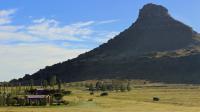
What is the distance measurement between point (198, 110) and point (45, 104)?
1714 inches

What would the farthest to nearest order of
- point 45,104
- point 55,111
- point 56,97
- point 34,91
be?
1. point 34,91
2. point 56,97
3. point 45,104
4. point 55,111

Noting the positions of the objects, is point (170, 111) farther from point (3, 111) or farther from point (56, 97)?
point (56, 97)

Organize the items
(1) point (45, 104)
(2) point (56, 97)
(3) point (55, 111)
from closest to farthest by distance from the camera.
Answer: (3) point (55, 111)
(1) point (45, 104)
(2) point (56, 97)

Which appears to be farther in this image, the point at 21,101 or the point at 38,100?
the point at 38,100

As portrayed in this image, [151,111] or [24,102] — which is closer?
[151,111]

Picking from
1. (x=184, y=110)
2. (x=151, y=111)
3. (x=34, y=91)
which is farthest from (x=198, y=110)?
(x=34, y=91)

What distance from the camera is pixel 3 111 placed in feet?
338

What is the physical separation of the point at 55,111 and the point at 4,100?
36.5 meters

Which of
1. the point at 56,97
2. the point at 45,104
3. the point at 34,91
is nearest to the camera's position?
the point at 45,104

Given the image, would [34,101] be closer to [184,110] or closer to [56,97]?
[56,97]

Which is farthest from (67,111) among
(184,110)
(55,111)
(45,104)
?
(45,104)

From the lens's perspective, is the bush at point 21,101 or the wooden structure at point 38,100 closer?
the bush at point 21,101

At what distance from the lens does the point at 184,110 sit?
108 metres

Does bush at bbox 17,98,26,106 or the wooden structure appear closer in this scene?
bush at bbox 17,98,26,106
